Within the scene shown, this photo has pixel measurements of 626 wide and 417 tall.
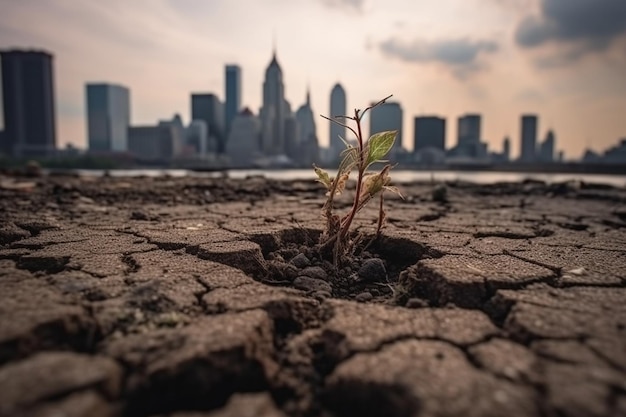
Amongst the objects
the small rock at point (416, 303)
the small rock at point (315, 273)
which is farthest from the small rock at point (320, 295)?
the small rock at point (416, 303)

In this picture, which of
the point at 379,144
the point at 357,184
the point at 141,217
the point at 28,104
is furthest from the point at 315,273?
the point at 28,104

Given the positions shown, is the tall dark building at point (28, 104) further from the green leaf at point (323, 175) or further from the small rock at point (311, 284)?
the small rock at point (311, 284)

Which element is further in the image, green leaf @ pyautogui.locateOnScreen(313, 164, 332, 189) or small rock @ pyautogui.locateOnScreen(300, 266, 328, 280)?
green leaf @ pyautogui.locateOnScreen(313, 164, 332, 189)

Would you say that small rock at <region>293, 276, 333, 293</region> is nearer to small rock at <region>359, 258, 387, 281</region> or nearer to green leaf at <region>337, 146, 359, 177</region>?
small rock at <region>359, 258, 387, 281</region>

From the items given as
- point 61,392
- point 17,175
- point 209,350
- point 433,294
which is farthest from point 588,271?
point 17,175

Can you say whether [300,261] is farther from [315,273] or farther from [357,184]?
[357,184]

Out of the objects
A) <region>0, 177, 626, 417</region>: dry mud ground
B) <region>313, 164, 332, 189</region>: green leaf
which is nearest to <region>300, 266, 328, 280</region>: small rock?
<region>0, 177, 626, 417</region>: dry mud ground
